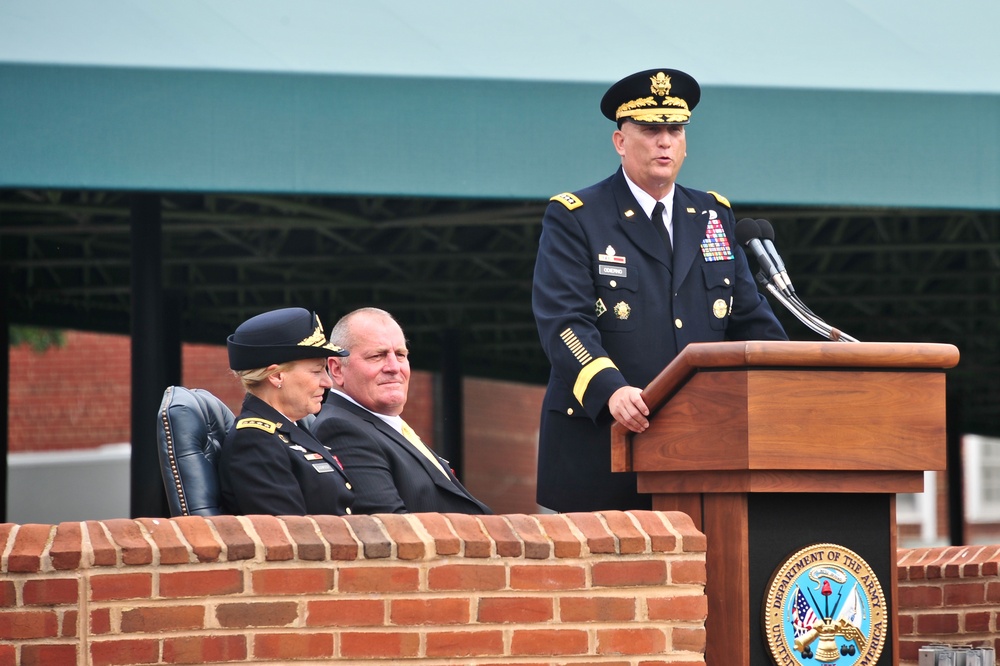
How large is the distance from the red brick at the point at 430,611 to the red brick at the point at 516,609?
43mm

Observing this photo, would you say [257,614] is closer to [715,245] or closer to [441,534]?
[441,534]

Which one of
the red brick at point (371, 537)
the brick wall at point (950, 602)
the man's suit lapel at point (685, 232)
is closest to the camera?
the red brick at point (371, 537)

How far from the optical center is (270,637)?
3504 mm

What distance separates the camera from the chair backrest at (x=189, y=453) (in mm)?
4160

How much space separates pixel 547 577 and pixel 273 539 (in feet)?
2.16

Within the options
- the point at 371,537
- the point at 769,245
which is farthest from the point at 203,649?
the point at 769,245

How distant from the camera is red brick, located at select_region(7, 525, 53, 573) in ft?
11.4

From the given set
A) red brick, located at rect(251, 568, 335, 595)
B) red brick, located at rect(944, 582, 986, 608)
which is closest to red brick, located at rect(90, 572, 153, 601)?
red brick, located at rect(251, 568, 335, 595)

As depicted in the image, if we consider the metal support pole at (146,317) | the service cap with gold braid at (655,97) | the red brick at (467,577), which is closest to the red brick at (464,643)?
the red brick at (467,577)

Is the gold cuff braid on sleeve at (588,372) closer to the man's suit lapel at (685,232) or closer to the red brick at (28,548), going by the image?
the man's suit lapel at (685,232)

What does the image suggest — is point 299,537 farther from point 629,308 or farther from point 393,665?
point 629,308

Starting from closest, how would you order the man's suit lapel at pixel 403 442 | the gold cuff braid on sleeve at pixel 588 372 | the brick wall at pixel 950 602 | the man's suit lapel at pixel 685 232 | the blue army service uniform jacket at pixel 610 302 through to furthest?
the gold cuff braid on sleeve at pixel 588 372
the blue army service uniform jacket at pixel 610 302
the man's suit lapel at pixel 685 232
the man's suit lapel at pixel 403 442
the brick wall at pixel 950 602

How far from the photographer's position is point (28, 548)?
350cm

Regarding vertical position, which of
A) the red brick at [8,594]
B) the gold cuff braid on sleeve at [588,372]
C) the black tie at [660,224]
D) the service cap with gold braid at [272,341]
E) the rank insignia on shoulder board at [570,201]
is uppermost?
the rank insignia on shoulder board at [570,201]
